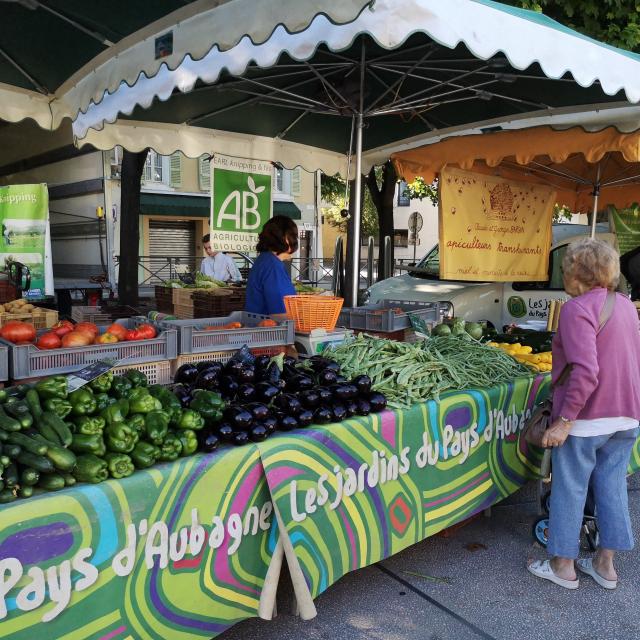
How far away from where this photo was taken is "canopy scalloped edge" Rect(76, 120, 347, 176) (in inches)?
208

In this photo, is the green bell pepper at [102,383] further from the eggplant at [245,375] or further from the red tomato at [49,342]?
the eggplant at [245,375]

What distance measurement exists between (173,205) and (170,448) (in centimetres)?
1992

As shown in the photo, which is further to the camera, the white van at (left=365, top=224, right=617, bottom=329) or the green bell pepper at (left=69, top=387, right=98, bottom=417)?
the white van at (left=365, top=224, right=617, bottom=329)

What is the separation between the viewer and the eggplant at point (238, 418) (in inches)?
102

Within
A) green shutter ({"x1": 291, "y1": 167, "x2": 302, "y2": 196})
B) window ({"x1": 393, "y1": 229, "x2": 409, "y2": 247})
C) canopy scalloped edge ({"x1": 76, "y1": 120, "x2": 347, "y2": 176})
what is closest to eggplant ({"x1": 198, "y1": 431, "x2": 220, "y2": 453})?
canopy scalloped edge ({"x1": 76, "y1": 120, "x2": 347, "y2": 176})

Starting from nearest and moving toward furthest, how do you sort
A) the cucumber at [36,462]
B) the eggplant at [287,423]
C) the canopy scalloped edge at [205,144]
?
the cucumber at [36,462] → the eggplant at [287,423] → the canopy scalloped edge at [205,144]

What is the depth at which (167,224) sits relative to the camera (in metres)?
22.8

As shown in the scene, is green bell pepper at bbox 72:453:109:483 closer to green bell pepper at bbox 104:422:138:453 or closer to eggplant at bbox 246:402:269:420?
green bell pepper at bbox 104:422:138:453

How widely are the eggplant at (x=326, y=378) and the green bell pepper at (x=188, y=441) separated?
34.9 inches

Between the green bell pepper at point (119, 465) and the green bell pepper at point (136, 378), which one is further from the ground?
the green bell pepper at point (136, 378)

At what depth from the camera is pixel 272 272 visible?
441cm

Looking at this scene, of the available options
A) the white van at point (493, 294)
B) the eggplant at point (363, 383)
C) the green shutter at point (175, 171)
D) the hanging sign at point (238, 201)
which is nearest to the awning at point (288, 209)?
the green shutter at point (175, 171)

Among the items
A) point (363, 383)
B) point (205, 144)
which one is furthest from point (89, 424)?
point (205, 144)

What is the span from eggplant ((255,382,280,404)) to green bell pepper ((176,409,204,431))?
17.2 inches
